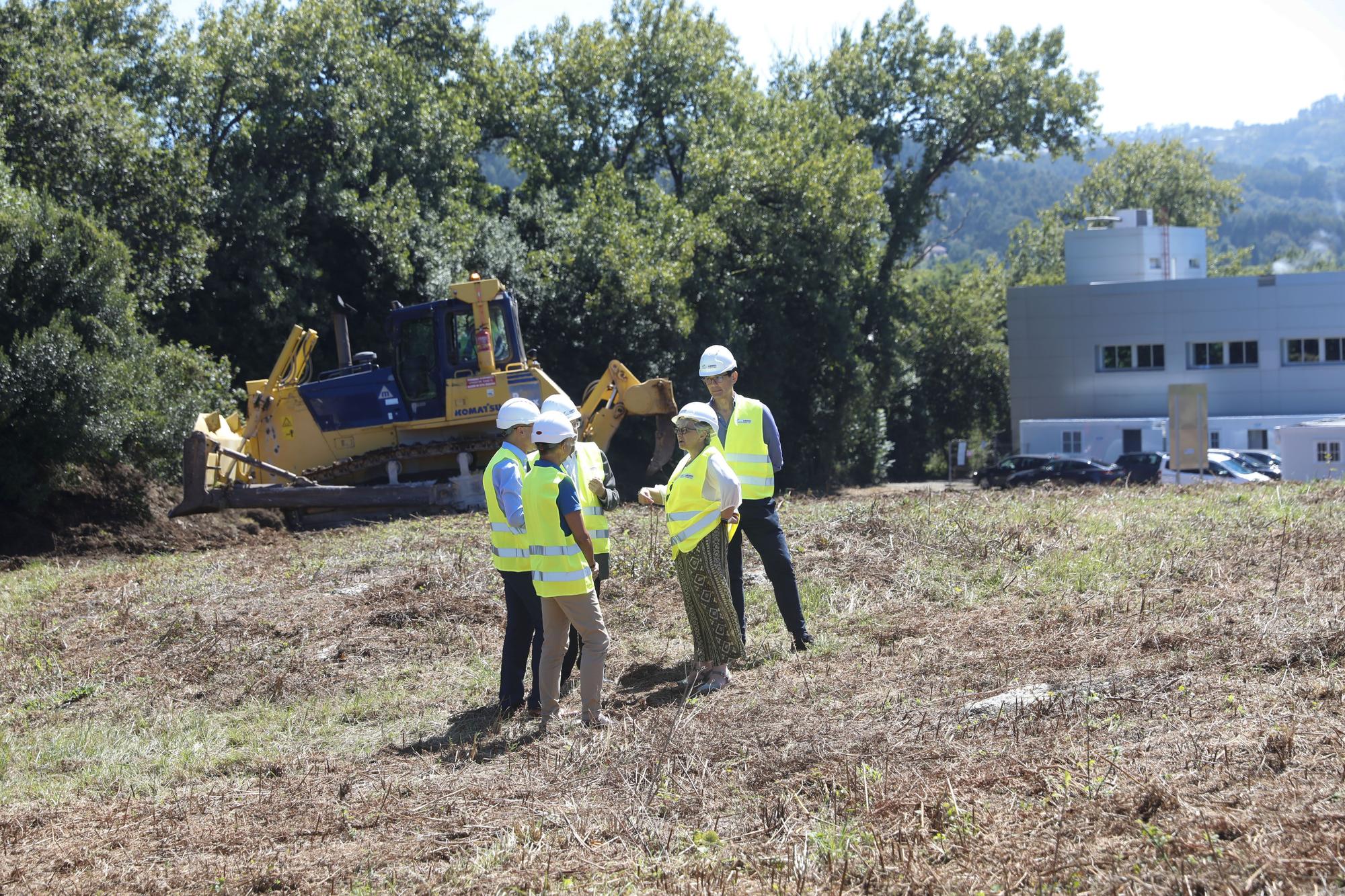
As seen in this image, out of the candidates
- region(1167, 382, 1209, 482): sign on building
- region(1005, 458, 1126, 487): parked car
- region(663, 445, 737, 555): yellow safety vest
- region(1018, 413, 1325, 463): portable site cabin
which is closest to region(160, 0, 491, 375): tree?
region(1005, 458, 1126, 487): parked car

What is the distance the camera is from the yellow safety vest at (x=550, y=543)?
21.8 feet

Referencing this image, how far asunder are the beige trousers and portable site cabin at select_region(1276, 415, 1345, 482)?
23652 millimetres

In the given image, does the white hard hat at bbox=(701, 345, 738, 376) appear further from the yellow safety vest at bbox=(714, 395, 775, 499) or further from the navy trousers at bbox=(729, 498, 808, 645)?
the navy trousers at bbox=(729, 498, 808, 645)

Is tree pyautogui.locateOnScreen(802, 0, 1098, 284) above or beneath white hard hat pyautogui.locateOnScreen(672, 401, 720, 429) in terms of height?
above

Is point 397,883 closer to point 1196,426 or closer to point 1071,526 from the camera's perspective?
point 1071,526

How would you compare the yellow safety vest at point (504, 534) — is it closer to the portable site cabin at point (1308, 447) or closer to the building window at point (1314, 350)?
the portable site cabin at point (1308, 447)

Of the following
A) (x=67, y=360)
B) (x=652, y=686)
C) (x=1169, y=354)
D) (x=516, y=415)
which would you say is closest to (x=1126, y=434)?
(x=1169, y=354)

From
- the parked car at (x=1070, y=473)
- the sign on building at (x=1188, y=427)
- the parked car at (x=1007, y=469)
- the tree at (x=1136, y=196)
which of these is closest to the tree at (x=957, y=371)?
the parked car at (x=1007, y=469)

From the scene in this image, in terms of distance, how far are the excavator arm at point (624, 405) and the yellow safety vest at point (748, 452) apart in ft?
29.4

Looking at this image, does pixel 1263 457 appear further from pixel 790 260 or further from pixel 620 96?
pixel 620 96

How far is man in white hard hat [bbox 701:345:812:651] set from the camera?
26.0 ft

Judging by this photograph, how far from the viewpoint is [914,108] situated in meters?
40.1

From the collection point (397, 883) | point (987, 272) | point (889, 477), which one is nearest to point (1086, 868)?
point (397, 883)

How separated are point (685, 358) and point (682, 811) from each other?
2376 cm
